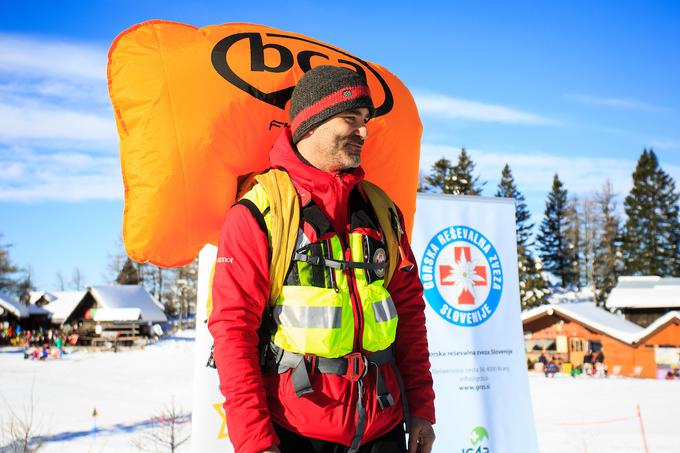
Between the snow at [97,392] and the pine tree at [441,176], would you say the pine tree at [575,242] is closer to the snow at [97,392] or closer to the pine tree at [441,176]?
the pine tree at [441,176]

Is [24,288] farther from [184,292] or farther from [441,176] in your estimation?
[441,176]

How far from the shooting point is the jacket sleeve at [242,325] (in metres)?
1.85

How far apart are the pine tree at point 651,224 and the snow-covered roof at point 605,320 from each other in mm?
24158

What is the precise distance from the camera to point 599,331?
26.7m

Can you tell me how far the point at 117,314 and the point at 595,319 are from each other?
98.1 feet

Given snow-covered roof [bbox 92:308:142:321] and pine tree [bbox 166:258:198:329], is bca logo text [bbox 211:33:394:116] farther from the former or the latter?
pine tree [bbox 166:258:198:329]

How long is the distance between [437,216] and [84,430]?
34.9 feet

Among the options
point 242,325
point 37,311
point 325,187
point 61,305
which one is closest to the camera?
point 242,325

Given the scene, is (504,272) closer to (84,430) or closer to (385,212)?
(385,212)

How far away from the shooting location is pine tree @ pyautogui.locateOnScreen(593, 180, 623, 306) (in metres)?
51.5

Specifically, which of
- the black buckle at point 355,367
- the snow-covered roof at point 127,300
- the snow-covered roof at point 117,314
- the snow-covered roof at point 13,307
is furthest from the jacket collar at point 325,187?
the snow-covered roof at point 13,307

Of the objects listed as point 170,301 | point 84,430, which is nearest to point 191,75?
point 84,430

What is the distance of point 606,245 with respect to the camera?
53219mm

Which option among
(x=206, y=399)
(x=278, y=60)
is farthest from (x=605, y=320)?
(x=278, y=60)
